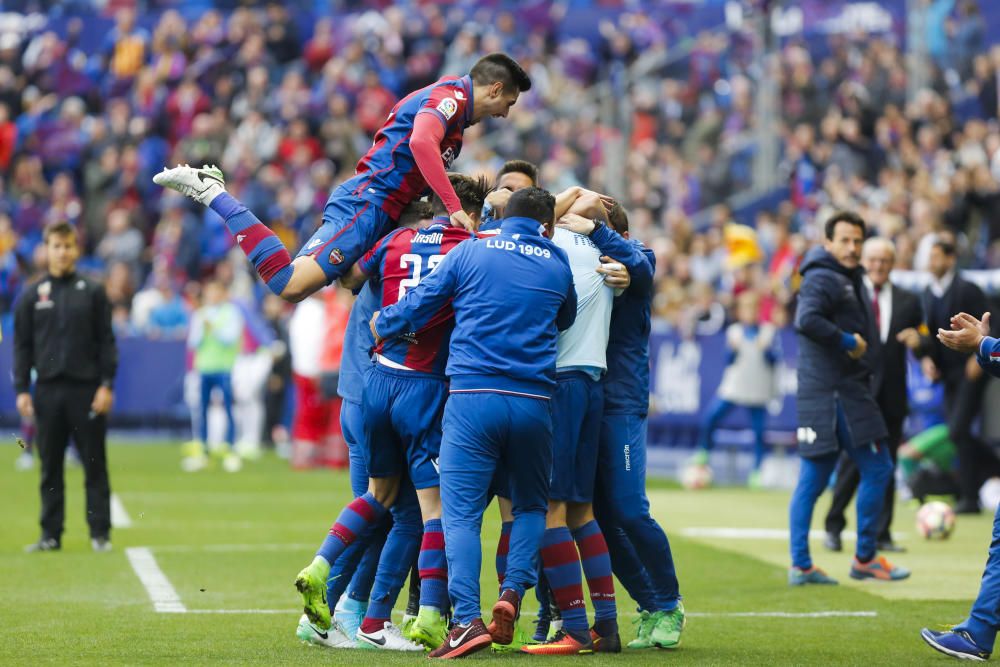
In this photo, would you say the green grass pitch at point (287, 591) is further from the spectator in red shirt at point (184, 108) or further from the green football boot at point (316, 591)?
the spectator in red shirt at point (184, 108)

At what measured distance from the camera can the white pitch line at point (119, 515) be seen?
1465cm

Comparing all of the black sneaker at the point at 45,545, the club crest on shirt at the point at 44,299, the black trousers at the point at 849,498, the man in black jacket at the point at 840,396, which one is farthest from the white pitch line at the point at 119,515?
the man in black jacket at the point at 840,396

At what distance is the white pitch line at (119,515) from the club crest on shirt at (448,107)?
7084 mm

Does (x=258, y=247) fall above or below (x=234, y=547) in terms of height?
above

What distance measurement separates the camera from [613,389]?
8.58 metres

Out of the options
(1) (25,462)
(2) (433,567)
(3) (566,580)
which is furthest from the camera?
(1) (25,462)

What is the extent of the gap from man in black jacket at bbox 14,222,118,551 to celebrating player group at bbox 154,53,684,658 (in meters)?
4.42

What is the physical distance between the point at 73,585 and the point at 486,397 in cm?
414

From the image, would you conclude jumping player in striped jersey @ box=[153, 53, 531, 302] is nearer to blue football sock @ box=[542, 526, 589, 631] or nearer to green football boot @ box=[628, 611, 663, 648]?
blue football sock @ box=[542, 526, 589, 631]

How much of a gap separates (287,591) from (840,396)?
3.91 metres

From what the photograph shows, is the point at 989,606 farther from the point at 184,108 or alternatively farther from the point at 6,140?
the point at 6,140

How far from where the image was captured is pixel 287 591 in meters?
10.5

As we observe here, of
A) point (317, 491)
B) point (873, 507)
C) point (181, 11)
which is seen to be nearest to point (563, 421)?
point (873, 507)

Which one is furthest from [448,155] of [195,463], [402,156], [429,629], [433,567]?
[195,463]
